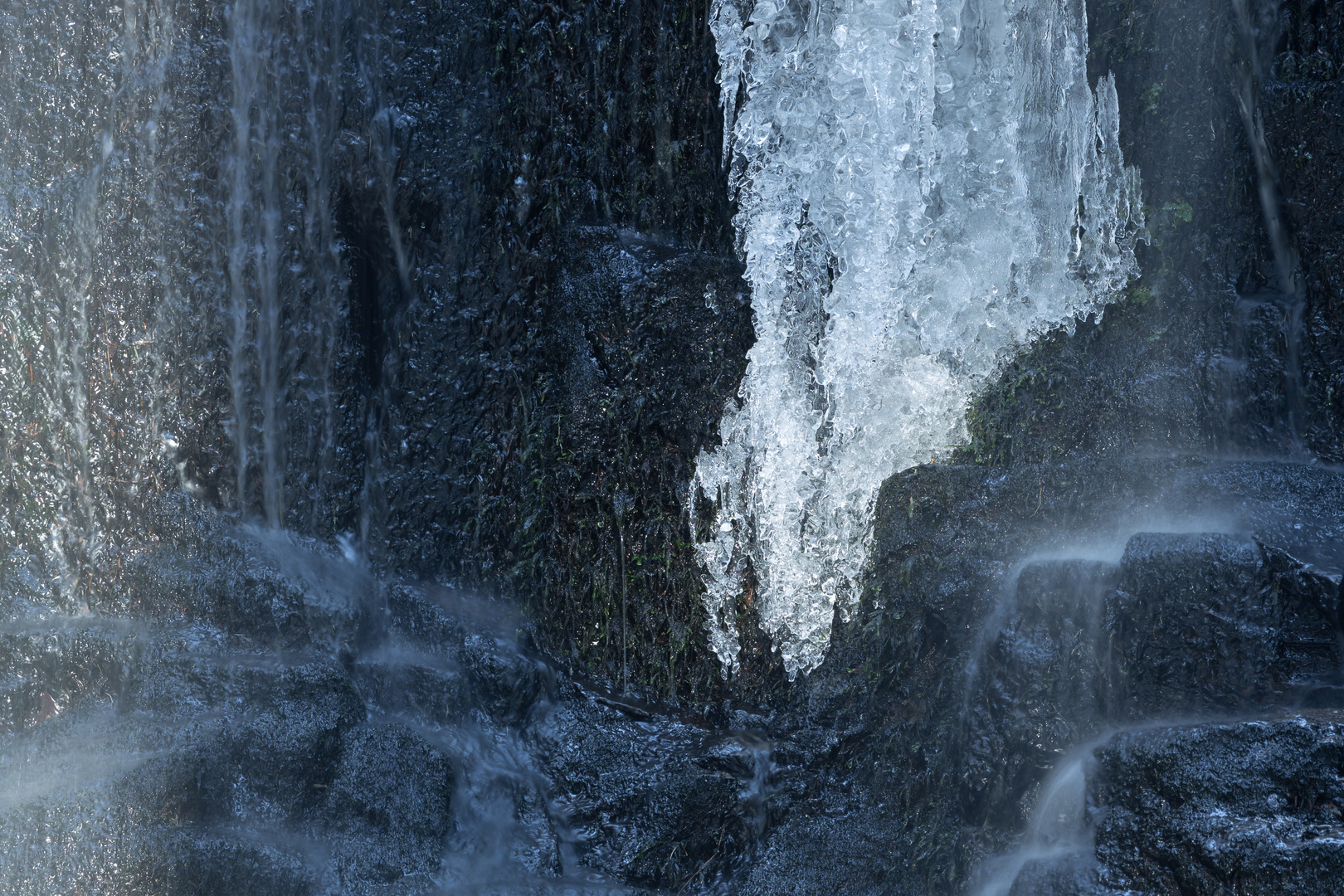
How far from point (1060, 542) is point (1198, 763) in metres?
0.93

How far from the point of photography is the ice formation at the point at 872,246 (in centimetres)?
354

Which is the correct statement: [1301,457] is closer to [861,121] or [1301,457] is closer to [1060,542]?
[1060,542]

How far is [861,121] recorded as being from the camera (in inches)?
139

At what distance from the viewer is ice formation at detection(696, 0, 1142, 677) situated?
3.54m

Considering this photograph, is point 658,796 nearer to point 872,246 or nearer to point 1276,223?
point 872,246

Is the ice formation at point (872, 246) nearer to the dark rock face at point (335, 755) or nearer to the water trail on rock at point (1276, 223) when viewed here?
the water trail on rock at point (1276, 223)

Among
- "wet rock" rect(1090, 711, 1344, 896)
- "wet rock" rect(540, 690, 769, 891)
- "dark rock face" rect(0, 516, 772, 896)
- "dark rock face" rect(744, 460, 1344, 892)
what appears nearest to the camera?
"wet rock" rect(1090, 711, 1344, 896)

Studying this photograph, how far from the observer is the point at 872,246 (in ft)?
11.9

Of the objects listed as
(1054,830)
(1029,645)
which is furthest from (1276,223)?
(1054,830)

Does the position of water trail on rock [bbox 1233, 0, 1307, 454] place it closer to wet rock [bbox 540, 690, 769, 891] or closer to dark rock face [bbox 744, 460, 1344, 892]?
dark rock face [bbox 744, 460, 1344, 892]

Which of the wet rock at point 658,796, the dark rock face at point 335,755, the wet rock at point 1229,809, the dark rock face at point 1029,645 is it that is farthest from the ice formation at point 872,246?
the wet rock at point 1229,809

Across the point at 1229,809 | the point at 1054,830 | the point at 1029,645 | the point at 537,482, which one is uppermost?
the point at 537,482

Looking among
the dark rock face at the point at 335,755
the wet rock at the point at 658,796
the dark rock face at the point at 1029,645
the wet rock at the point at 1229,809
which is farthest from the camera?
the wet rock at the point at 658,796

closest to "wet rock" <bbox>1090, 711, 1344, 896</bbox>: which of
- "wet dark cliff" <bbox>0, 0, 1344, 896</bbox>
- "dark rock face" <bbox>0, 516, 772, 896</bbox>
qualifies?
"wet dark cliff" <bbox>0, 0, 1344, 896</bbox>
